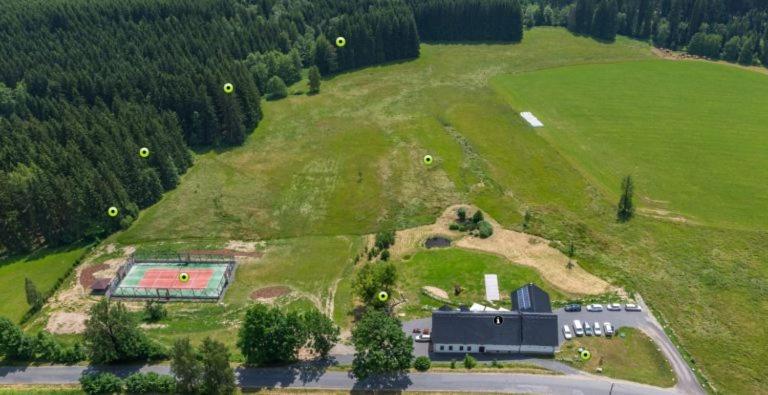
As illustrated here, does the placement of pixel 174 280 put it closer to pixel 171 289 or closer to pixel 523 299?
pixel 171 289

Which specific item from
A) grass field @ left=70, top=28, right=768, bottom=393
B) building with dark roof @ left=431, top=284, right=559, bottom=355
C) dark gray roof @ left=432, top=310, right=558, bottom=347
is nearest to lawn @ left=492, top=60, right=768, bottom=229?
grass field @ left=70, top=28, right=768, bottom=393

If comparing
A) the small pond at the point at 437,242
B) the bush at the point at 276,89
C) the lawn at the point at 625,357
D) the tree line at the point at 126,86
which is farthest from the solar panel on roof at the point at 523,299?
the bush at the point at 276,89

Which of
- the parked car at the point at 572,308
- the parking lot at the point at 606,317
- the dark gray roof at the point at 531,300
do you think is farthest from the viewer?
the parked car at the point at 572,308

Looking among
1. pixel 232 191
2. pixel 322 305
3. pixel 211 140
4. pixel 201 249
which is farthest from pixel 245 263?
pixel 211 140

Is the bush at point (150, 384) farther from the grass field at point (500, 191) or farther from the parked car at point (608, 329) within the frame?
the parked car at point (608, 329)

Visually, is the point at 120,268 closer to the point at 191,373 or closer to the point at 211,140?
the point at 191,373

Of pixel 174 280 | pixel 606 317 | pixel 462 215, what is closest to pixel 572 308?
pixel 606 317
